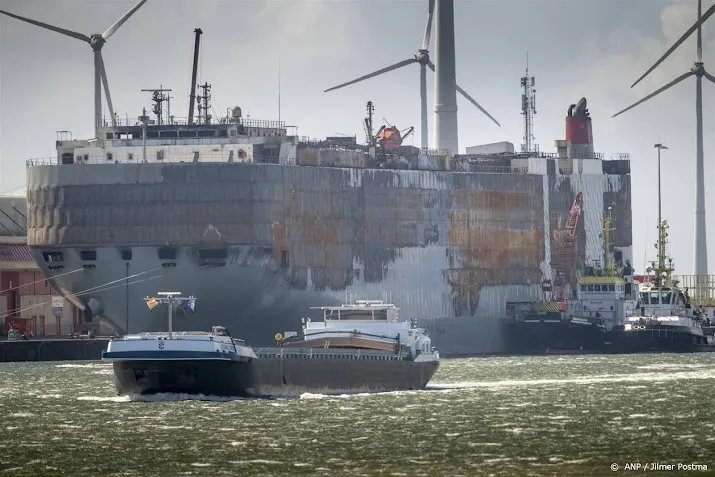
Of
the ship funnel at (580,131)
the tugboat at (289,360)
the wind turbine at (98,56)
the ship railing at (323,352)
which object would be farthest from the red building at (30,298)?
the ship railing at (323,352)

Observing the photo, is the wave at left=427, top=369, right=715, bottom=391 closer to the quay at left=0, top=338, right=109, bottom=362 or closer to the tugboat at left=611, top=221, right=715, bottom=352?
the tugboat at left=611, top=221, right=715, bottom=352

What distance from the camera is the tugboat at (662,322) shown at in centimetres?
16375

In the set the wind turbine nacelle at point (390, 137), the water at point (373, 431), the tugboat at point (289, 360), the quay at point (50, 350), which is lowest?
the water at point (373, 431)

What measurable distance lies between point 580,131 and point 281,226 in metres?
52.3

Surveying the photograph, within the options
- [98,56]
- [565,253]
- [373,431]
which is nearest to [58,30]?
[98,56]

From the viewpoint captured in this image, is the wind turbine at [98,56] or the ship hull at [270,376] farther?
the wind turbine at [98,56]

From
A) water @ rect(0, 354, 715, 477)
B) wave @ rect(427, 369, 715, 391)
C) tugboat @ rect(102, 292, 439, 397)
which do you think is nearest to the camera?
water @ rect(0, 354, 715, 477)

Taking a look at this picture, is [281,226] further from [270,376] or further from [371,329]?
[270,376]

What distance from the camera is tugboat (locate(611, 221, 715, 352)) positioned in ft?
537

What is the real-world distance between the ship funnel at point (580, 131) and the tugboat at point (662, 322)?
21598mm

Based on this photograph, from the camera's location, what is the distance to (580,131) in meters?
198

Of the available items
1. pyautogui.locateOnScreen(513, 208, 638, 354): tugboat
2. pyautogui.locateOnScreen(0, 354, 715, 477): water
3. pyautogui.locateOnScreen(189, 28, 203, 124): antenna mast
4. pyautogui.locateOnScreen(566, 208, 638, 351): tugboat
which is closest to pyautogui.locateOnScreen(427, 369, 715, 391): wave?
pyautogui.locateOnScreen(0, 354, 715, 477): water

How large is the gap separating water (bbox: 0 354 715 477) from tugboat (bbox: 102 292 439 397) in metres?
1.15

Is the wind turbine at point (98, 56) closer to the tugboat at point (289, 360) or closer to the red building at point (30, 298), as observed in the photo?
the red building at point (30, 298)
